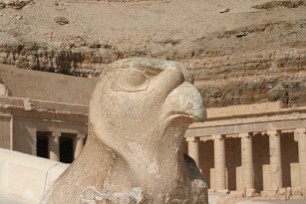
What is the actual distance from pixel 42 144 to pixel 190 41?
23168mm

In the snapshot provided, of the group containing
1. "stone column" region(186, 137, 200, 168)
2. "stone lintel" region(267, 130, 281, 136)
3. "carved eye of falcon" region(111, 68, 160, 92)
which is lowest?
"stone column" region(186, 137, 200, 168)

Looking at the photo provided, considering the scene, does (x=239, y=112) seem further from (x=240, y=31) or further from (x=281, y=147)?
(x=240, y=31)

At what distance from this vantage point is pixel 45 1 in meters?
66.8

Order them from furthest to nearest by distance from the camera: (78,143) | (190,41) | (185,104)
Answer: (190,41)
(78,143)
(185,104)

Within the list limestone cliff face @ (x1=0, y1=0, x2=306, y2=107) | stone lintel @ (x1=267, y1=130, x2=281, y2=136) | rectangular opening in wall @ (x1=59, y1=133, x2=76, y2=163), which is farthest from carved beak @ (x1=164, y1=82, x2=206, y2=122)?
limestone cliff face @ (x1=0, y1=0, x2=306, y2=107)

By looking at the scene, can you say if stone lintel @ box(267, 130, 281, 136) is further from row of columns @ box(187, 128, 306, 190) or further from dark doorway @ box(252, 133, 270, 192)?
dark doorway @ box(252, 133, 270, 192)

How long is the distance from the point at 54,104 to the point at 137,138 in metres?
27.0

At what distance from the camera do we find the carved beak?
7.04m

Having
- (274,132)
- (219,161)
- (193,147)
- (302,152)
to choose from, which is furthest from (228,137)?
(302,152)

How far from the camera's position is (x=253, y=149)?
42469 millimetres

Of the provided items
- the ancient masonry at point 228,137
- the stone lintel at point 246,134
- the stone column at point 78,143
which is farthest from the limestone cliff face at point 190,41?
the stone column at point 78,143

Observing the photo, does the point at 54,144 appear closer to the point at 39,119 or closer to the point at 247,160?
the point at 39,119


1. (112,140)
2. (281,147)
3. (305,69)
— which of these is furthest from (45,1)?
(112,140)

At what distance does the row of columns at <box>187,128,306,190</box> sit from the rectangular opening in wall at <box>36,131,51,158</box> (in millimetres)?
9069
